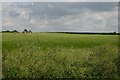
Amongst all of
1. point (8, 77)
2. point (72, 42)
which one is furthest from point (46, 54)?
point (72, 42)

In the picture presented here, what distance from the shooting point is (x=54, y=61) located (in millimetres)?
19266

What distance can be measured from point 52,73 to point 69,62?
1.55m

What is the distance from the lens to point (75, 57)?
20.2m

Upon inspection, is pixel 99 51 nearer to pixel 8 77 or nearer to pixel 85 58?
pixel 85 58

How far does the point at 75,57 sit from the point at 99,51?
1.49 meters

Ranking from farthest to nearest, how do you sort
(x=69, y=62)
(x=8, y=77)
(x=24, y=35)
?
(x=24, y=35) → (x=69, y=62) → (x=8, y=77)

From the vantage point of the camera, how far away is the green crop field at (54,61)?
725 inches

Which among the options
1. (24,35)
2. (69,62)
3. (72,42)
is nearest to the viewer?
(69,62)

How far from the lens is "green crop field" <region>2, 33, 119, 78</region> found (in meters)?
18.4

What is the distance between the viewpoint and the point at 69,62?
19422mm

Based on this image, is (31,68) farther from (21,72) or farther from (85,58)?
(85,58)

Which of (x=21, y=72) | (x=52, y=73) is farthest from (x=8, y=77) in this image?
(x=52, y=73)

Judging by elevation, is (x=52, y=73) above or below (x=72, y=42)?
below

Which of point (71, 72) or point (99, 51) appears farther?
point (99, 51)
